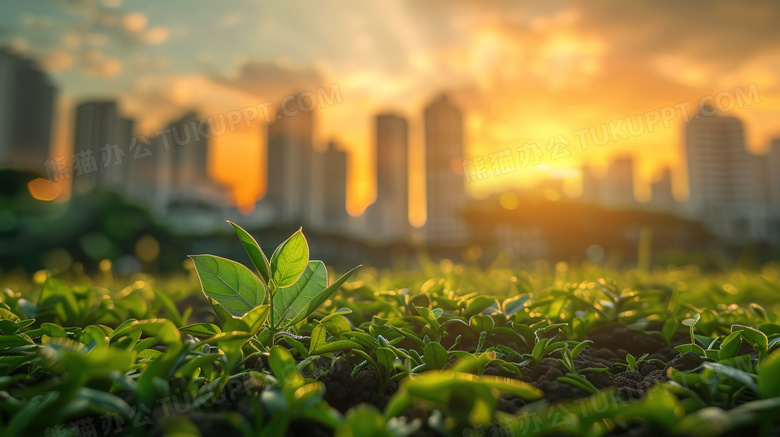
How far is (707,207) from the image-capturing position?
263ft

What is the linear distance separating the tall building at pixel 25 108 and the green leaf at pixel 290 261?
240 feet

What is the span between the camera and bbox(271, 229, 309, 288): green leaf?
0.95 metres

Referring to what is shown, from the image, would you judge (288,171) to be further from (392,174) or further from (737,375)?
(737,375)

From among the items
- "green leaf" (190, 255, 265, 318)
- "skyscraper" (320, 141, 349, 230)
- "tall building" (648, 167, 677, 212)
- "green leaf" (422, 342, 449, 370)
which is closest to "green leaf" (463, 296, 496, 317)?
"green leaf" (422, 342, 449, 370)

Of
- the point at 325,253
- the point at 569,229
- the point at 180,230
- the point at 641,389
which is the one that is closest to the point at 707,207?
the point at 569,229

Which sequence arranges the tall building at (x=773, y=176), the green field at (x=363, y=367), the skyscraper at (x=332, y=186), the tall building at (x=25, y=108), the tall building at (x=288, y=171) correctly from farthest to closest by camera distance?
the skyscraper at (x=332, y=186) → the tall building at (x=773, y=176) → the tall building at (x=288, y=171) → the tall building at (x=25, y=108) → the green field at (x=363, y=367)

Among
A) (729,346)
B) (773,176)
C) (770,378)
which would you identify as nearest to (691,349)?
(729,346)

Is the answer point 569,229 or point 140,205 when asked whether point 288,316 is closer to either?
point 140,205

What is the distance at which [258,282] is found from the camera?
0.99 m

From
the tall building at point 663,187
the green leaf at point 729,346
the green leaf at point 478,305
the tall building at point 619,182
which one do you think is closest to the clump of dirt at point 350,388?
the green leaf at point 478,305

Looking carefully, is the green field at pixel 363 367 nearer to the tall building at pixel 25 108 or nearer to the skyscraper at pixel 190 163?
the tall building at pixel 25 108

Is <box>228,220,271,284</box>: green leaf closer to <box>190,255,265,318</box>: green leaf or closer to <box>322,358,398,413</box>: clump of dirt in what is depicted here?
<box>190,255,265,318</box>: green leaf

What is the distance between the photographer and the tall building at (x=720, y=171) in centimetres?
7888

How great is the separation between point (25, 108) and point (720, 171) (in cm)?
11527
